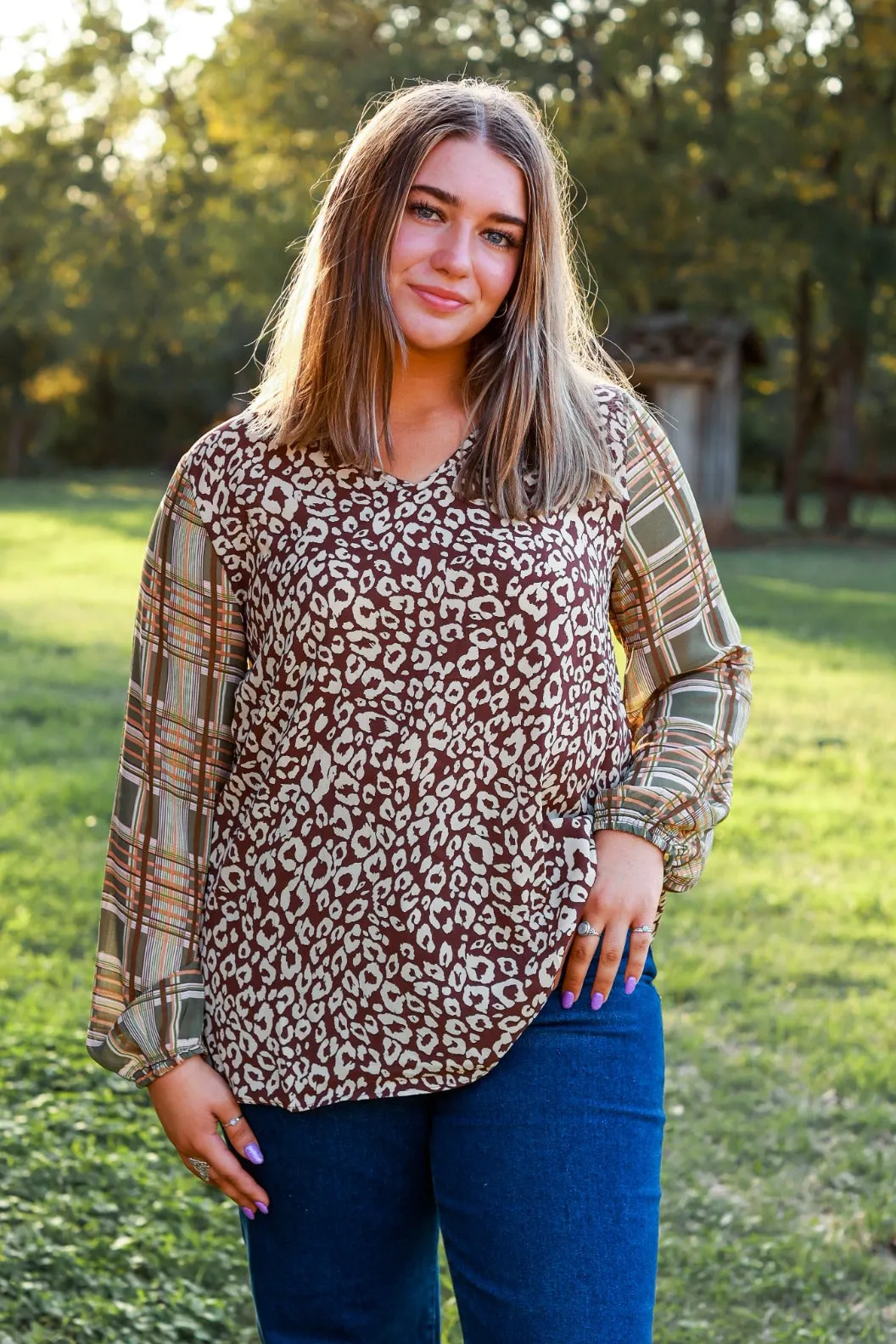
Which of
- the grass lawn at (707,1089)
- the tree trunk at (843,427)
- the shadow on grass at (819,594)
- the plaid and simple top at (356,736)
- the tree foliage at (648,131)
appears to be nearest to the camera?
the plaid and simple top at (356,736)

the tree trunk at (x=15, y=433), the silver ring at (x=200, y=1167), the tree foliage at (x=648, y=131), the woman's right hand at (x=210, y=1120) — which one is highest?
the tree foliage at (x=648, y=131)

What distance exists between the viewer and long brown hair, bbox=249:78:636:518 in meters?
1.98

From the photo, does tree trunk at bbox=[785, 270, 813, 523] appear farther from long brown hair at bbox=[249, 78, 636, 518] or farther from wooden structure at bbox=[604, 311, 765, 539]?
long brown hair at bbox=[249, 78, 636, 518]

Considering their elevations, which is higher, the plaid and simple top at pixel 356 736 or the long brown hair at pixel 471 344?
the long brown hair at pixel 471 344

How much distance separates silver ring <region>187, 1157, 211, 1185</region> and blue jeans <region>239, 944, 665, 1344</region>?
0.08 metres

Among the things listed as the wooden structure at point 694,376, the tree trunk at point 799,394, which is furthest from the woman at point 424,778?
the tree trunk at point 799,394

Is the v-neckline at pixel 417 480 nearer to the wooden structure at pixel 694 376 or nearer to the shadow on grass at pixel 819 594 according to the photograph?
the shadow on grass at pixel 819 594

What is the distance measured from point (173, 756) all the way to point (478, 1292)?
76cm

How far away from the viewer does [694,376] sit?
73.0 feet

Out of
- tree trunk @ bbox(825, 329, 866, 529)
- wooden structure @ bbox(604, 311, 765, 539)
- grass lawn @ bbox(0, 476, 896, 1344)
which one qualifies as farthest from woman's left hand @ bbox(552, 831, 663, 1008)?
tree trunk @ bbox(825, 329, 866, 529)

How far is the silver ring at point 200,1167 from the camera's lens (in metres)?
2.01

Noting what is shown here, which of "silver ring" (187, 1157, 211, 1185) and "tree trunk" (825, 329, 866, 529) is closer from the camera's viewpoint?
"silver ring" (187, 1157, 211, 1185)

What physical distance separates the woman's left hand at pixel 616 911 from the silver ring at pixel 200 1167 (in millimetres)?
522

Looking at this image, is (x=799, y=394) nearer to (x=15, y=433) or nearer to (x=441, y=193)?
(x=15, y=433)
